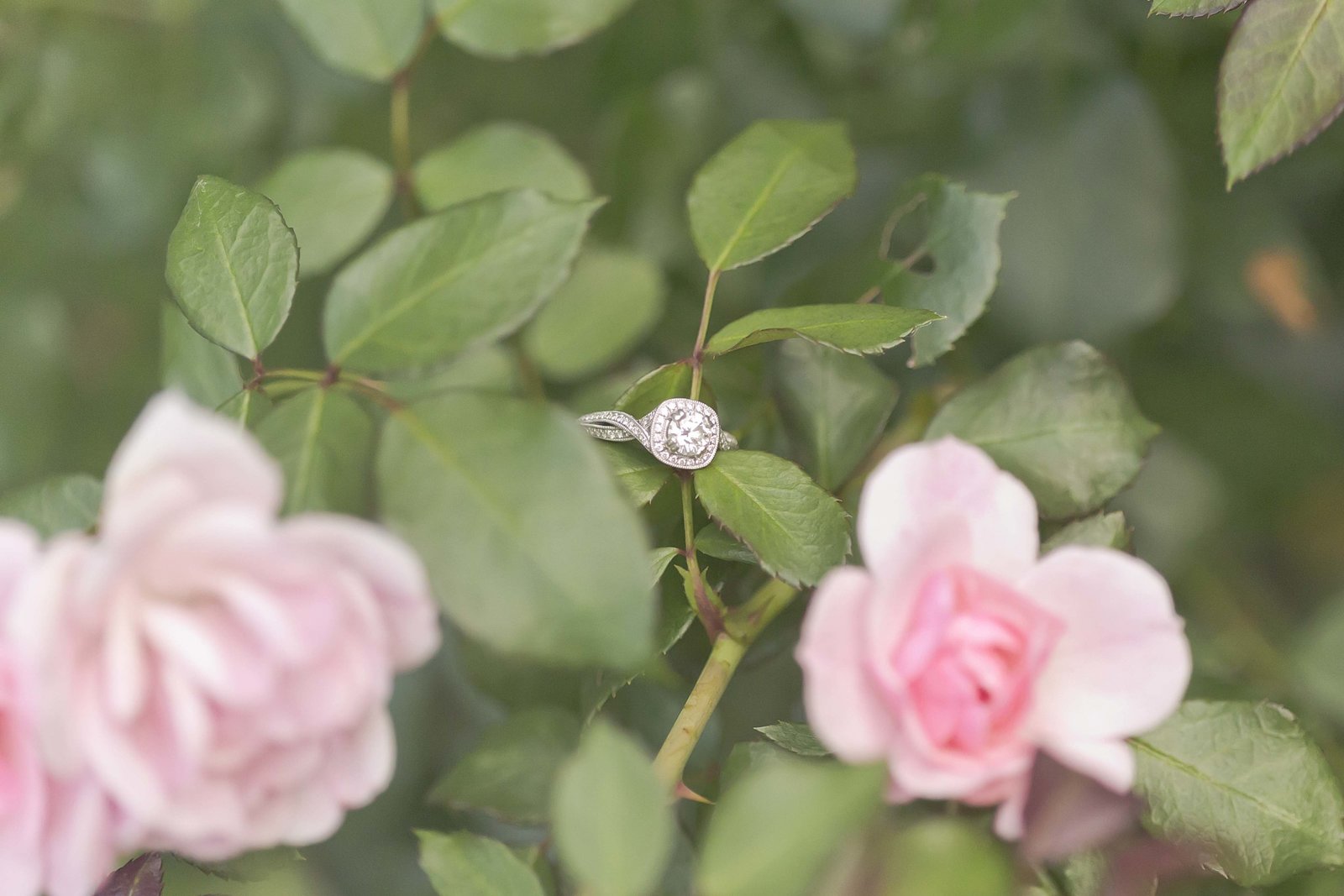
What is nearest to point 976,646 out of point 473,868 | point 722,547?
point 722,547

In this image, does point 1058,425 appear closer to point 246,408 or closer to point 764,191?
point 764,191

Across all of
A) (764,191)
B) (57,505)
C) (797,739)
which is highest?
(764,191)

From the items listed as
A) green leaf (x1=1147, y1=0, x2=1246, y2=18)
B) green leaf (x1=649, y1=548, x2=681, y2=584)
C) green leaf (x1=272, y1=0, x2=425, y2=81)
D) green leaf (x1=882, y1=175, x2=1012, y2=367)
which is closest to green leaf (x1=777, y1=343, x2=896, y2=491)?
green leaf (x1=882, y1=175, x2=1012, y2=367)

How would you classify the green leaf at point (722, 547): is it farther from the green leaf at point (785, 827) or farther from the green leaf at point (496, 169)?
the green leaf at point (496, 169)

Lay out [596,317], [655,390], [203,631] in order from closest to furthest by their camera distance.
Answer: [203,631], [655,390], [596,317]

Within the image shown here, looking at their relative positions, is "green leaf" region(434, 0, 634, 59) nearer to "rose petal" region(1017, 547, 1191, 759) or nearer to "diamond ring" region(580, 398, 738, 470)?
"diamond ring" region(580, 398, 738, 470)

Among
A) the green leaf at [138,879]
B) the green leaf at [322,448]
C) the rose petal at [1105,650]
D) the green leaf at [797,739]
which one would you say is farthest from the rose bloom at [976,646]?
the green leaf at [138,879]
